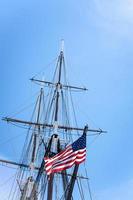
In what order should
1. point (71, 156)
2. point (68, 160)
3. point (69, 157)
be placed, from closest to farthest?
point (71, 156)
point (69, 157)
point (68, 160)

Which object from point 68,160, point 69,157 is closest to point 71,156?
point 69,157

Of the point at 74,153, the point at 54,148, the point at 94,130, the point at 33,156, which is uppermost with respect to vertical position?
the point at 33,156

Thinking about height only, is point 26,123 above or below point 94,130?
above

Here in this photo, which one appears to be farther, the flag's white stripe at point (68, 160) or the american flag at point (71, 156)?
the american flag at point (71, 156)

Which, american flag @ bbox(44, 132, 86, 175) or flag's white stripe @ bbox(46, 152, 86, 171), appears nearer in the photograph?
flag's white stripe @ bbox(46, 152, 86, 171)

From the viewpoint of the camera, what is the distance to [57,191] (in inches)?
1204

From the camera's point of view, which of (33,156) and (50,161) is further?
(33,156)

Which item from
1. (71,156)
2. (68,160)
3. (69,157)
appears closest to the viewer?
(71,156)

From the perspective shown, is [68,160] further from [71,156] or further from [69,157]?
[71,156]

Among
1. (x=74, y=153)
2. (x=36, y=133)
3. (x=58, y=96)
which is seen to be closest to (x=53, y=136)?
(x=58, y=96)

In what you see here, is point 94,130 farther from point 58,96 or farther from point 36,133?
point 36,133

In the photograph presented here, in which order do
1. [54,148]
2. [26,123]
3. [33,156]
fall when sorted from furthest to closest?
[33,156]
[26,123]
[54,148]

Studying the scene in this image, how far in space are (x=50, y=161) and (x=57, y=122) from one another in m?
8.68

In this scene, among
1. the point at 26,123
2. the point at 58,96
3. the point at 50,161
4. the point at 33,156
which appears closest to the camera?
the point at 50,161
